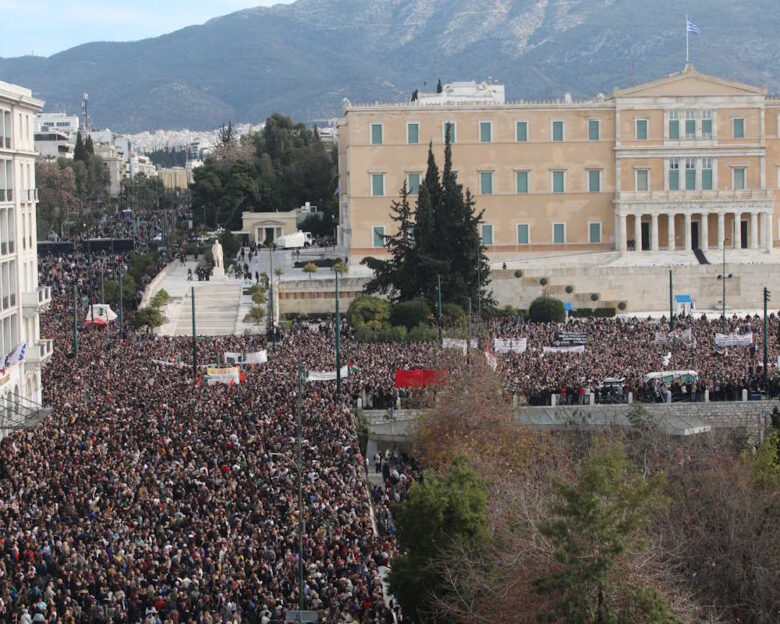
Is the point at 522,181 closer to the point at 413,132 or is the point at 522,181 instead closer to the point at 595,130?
the point at 595,130

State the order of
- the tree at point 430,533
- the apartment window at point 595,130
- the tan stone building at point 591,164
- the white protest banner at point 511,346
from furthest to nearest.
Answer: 1. the apartment window at point 595,130
2. the tan stone building at point 591,164
3. the white protest banner at point 511,346
4. the tree at point 430,533

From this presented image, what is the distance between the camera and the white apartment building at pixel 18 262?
37.9 m

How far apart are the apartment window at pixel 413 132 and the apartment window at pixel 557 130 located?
247 inches

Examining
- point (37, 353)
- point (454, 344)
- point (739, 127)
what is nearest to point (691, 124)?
point (739, 127)

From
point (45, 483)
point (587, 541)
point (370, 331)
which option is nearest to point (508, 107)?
point (370, 331)

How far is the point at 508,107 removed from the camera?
66312 mm

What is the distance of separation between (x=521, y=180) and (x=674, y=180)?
7088 mm

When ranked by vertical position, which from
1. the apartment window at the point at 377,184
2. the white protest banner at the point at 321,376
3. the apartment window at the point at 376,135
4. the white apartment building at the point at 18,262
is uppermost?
the apartment window at the point at 376,135

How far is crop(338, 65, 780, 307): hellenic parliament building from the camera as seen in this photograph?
66.1m

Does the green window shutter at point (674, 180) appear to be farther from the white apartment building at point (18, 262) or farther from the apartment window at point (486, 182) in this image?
the white apartment building at point (18, 262)

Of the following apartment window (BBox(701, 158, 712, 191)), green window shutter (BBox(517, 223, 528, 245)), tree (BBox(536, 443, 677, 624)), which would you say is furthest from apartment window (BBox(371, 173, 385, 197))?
tree (BBox(536, 443, 677, 624))

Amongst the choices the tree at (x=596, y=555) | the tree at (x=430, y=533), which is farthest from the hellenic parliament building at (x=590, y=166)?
the tree at (x=596, y=555)

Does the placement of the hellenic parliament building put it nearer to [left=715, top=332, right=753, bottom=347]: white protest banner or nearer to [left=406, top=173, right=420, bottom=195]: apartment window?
[left=406, top=173, right=420, bottom=195]: apartment window

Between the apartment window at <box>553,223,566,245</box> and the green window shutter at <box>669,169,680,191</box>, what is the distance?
5272mm
